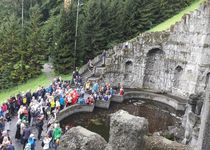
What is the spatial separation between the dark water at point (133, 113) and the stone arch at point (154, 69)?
498cm

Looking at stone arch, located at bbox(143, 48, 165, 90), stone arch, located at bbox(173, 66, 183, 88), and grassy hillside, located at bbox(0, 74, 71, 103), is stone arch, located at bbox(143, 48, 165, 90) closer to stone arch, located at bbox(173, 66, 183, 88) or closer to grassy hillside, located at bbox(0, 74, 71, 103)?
stone arch, located at bbox(173, 66, 183, 88)

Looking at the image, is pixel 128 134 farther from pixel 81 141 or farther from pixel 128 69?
pixel 128 69

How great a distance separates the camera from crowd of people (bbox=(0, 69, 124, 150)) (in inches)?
893

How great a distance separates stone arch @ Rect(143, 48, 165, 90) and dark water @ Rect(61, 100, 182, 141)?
4981 mm

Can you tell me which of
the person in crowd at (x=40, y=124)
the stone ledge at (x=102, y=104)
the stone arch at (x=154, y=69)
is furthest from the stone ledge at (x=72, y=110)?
the stone arch at (x=154, y=69)

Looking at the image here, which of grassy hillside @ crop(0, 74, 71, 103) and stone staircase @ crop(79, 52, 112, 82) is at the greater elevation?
stone staircase @ crop(79, 52, 112, 82)

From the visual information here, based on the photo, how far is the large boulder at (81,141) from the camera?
10.4 meters

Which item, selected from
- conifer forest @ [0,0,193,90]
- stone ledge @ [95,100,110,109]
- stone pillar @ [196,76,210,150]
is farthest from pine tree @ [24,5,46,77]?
stone pillar @ [196,76,210,150]

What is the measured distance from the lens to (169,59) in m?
44.6

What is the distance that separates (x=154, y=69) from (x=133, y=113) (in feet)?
33.2

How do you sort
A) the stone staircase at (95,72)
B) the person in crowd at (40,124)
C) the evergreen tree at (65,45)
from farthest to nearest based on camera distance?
the evergreen tree at (65,45) → the stone staircase at (95,72) → the person in crowd at (40,124)

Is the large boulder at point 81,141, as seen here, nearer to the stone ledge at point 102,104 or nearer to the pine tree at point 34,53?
the stone ledge at point 102,104

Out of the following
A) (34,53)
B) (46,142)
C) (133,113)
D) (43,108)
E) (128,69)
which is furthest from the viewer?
(34,53)

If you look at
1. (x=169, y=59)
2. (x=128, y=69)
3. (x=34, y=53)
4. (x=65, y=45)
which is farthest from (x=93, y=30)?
(x=169, y=59)
